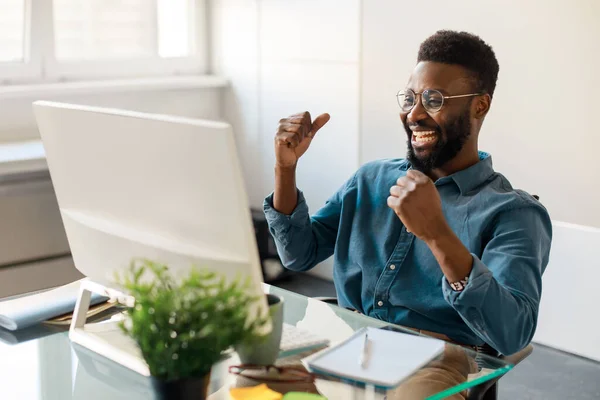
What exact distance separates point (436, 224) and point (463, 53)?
533 mm

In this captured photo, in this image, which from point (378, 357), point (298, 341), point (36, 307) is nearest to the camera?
point (378, 357)

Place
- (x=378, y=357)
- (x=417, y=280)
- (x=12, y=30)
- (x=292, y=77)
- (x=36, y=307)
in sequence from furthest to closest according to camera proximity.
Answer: (x=292, y=77), (x=12, y=30), (x=417, y=280), (x=36, y=307), (x=378, y=357)

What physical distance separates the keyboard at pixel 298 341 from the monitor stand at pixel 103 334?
257 millimetres

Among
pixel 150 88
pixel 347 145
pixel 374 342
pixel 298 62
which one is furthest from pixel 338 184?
pixel 374 342

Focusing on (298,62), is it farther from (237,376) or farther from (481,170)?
(237,376)

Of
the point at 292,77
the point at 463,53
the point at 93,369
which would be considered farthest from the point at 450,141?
the point at 292,77

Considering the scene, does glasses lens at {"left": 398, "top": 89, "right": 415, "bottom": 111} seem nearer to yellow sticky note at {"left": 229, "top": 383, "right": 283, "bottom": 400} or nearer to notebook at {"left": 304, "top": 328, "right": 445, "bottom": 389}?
notebook at {"left": 304, "top": 328, "right": 445, "bottom": 389}

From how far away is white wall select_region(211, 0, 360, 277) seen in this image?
13.3 feet

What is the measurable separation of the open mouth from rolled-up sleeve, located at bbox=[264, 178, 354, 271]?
0.70 ft

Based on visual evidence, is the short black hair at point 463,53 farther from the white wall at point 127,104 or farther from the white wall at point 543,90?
the white wall at point 127,104

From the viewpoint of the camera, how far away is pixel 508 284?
5.82 ft

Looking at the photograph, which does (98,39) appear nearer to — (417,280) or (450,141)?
(450,141)

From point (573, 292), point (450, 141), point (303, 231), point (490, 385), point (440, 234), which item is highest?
point (450, 141)

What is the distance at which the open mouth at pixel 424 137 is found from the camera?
6.78ft
